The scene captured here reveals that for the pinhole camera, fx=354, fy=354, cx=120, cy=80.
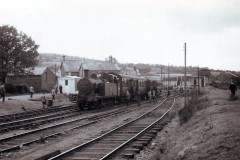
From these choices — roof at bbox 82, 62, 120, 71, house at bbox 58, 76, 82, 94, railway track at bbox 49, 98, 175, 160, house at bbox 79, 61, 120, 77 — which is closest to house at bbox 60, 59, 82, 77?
house at bbox 79, 61, 120, 77

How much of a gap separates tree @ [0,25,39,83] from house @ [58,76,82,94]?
779cm

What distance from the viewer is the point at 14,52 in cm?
4981

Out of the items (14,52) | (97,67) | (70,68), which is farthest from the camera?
(70,68)

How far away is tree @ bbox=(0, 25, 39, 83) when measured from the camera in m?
48.9

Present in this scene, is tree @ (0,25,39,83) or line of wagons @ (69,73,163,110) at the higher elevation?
tree @ (0,25,39,83)

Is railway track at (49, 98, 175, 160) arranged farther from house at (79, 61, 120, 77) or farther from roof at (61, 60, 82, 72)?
roof at (61, 60, 82, 72)

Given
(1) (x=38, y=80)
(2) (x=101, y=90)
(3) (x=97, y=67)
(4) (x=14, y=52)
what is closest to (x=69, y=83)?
(1) (x=38, y=80)

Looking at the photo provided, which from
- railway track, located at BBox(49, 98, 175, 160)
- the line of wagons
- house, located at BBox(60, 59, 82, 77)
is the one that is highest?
house, located at BBox(60, 59, 82, 77)

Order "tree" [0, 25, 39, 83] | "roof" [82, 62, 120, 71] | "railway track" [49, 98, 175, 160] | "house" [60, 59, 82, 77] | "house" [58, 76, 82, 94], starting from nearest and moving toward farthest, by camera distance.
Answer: "railway track" [49, 98, 175, 160] → "tree" [0, 25, 39, 83] → "house" [58, 76, 82, 94] → "roof" [82, 62, 120, 71] → "house" [60, 59, 82, 77]

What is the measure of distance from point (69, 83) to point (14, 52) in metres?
11.4

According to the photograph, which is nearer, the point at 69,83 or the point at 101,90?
the point at 101,90

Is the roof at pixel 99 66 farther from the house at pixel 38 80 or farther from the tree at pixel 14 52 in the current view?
the tree at pixel 14 52

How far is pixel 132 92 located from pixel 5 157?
27896 millimetres

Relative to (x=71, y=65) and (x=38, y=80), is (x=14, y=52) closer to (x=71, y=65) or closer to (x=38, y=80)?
(x=38, y=80)
